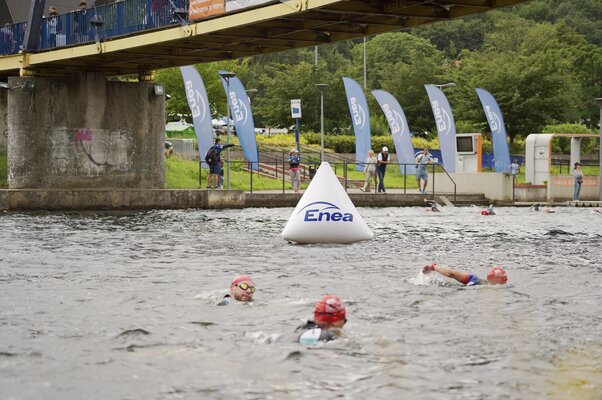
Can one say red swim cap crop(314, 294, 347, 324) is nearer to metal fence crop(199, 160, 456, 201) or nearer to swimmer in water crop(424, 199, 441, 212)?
swimmer in water crop(424, 199, 441, 212)

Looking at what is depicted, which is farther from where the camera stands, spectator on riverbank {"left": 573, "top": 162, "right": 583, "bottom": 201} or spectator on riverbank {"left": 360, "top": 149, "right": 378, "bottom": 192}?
spectator on riverbank {"left": 573, "top": 162, "right": 583, "bottom": 201}

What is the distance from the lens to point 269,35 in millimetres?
30641

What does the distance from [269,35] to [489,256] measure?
12.0 m

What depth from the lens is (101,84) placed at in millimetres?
39219

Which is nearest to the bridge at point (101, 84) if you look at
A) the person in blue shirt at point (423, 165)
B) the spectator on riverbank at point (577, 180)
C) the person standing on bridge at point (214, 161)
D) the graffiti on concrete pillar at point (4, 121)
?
the person standing on bridge at point (214, 161)

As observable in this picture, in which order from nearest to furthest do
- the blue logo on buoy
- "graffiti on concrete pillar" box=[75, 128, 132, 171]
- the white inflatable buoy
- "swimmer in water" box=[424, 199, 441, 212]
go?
1. the white inflatable buoy
2. the blue logo on buoy
3. "swimmer in water" box=[424, 199, 441, 212]
4. "graffiti on concrete pillar" box=[75, 128, 132, 171]

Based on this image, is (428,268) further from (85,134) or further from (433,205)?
(85,134)

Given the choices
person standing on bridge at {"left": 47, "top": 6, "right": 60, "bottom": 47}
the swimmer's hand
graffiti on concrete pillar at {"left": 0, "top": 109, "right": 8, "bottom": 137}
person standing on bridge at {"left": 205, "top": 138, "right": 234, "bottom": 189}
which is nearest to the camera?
the swimmer's hand

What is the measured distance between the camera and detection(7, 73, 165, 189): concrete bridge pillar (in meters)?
37.7

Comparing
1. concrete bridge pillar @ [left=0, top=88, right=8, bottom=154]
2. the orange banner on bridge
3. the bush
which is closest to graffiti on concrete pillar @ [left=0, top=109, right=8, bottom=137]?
concrete bridge pillar @ [left=0, top=88, right=8, bottom=154]

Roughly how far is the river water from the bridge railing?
985 centimetres

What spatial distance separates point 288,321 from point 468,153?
3622cm

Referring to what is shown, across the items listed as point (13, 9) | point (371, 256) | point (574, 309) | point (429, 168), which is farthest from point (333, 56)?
point (574, 309)

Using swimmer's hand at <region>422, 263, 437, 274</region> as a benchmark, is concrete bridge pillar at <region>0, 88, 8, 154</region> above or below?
above
